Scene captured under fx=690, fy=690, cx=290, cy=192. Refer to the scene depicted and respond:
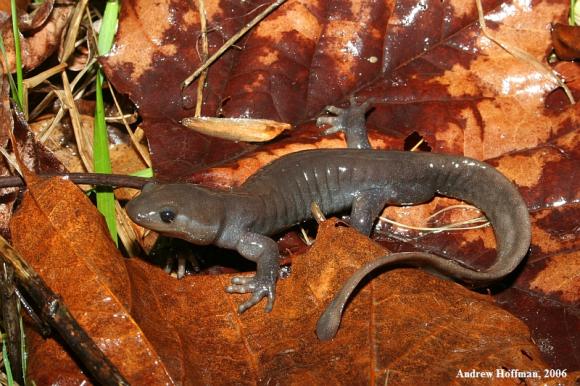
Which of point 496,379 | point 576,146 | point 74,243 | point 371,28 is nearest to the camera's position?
point 496,379

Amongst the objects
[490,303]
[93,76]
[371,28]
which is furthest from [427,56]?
[93,76]

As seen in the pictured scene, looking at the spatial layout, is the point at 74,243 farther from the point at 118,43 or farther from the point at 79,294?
the point at 118,43

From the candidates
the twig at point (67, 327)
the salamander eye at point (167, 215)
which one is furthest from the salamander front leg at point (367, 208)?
the twig at point (67, 327)

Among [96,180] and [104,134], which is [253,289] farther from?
[104,134]

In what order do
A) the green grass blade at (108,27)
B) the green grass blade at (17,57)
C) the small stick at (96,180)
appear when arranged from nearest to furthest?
the small stick at (96,180) < the green grass blade at (17,57) < the green grass blade at (108,27)

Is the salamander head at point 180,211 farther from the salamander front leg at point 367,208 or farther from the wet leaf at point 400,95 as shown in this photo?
the salamander front leg at point 367,208

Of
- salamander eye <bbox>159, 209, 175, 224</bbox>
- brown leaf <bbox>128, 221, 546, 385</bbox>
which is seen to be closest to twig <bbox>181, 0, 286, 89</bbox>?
salamander eye <bbox>159, 209, 175, 224</bbox>

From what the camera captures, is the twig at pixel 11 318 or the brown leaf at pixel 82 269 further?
the twig at pixel 11 318

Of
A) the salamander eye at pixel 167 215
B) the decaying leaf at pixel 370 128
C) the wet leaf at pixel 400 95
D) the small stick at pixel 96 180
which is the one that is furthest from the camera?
the wet leaf at pixel 400 95
